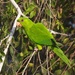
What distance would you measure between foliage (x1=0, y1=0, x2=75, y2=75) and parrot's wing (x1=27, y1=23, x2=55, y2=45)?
25cm

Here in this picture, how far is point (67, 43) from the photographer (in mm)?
2076

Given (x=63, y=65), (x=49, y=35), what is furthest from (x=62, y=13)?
(x=49, y=35)

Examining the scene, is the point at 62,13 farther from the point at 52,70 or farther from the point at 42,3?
the point at 52,70

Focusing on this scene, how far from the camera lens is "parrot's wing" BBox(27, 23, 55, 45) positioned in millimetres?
1541

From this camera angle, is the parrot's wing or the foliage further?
the foliage

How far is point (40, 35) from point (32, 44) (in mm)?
576

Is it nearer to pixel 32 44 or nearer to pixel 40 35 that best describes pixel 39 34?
pixel 40 35

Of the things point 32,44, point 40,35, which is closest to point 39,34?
point 40,35

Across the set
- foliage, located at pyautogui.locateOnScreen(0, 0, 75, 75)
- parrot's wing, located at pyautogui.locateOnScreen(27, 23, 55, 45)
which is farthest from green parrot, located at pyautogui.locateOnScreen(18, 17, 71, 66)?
foliage, located at pyautogui.locateOnScreen(0, 0, 75, 75)

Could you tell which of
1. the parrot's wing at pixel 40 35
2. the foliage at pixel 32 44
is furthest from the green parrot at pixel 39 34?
the foliage at pixel 32 44

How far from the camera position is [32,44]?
217 centimetres

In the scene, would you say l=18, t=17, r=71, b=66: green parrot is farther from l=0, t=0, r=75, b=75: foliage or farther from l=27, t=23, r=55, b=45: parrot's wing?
l=0, t=0, r=75, b=75: foliage

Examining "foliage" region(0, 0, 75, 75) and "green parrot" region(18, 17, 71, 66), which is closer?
"green parrot" region(18, 17, 71, 66)

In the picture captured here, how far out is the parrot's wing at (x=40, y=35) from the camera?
1.54 meters
